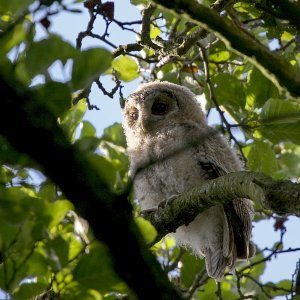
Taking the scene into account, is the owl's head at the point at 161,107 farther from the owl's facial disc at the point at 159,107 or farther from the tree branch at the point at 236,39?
the tree branch at the point at 236,39

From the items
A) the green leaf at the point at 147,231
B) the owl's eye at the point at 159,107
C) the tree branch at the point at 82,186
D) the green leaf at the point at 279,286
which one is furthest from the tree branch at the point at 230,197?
the green leaf at the point at 279,286

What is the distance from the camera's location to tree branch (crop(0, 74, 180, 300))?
971 mm

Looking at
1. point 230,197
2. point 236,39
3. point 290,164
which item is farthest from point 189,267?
point 236,39

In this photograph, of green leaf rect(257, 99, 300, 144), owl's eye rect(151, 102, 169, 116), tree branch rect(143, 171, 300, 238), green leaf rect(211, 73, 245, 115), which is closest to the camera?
tree branch rect(143, 171, 300, 238)

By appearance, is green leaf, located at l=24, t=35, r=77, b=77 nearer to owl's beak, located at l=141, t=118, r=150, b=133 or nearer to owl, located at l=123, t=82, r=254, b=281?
owl, located at l=123, t=82, r=254, b=281

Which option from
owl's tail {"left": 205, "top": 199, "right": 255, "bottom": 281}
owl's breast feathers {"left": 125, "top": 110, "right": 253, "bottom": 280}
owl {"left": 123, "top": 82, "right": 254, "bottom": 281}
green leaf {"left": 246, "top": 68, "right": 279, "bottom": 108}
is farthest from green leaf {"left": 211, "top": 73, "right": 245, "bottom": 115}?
owl's tail {"left": 205, "top": 199, "right": 255, "bottom": 281}

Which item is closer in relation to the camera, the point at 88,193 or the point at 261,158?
the point at 88,193

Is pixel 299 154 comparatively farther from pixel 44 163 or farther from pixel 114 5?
pixel 44 163

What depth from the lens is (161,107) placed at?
4.88m

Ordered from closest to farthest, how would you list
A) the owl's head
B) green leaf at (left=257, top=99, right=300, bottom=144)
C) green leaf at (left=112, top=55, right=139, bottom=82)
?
green leaf at (left=257, top=99, right=300, bottom=144) → green leaf at (left=112, top=55, right=139, bottom=82) → the owl's head

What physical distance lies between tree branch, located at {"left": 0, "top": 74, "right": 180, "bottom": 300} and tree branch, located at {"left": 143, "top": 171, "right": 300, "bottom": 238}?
116cm

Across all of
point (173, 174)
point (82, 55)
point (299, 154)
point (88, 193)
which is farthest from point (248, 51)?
point (299, 154)

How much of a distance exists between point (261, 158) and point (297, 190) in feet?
5.64

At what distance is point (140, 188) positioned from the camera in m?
4.31
